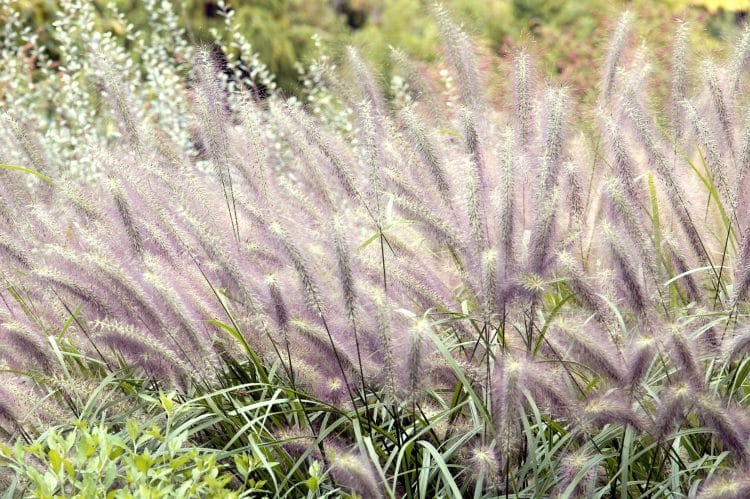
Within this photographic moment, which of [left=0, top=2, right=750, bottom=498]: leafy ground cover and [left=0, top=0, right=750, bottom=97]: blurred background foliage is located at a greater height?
[left=0, top=2, right=750, bottom=498]: leafy ground cover

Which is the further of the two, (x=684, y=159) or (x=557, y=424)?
(x=684, y=159)

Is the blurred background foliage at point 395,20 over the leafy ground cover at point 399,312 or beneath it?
beneath

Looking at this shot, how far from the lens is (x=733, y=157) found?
111 inches

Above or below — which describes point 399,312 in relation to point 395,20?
above

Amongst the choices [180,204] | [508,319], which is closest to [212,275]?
[180,204]

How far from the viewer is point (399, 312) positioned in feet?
8.15

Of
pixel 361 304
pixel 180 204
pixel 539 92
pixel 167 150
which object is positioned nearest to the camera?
pixel 361 304

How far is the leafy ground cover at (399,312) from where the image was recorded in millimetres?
2109

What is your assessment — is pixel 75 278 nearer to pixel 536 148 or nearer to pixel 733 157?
pixel 536 148

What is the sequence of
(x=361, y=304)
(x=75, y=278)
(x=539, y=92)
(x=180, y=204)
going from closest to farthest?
(x=361, y=304), (x=75, y=278), (x=180, y=204), (x=539, y=92)

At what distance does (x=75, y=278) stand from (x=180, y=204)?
1.33 ft

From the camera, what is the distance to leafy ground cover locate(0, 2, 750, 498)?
6.92 feet

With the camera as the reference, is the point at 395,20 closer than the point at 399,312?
No

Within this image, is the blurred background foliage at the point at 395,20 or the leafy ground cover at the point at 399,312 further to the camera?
the blurred background foliage at the point at 395,20
